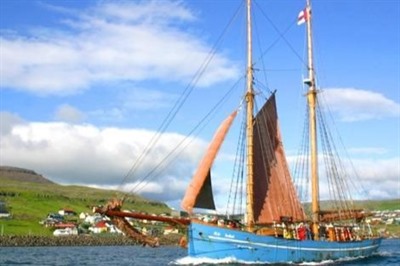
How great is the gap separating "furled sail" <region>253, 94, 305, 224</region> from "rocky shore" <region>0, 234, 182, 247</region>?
58564mm

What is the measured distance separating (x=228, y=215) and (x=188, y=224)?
19.0 ft

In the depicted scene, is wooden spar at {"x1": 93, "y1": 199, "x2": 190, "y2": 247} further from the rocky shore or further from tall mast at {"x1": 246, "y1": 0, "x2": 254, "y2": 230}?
the rocky shore

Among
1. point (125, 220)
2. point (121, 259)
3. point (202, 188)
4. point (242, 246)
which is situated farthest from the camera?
point (121, 259)

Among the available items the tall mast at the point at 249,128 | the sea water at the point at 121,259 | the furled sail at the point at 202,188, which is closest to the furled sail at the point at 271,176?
the tall mast at the point at 249,128

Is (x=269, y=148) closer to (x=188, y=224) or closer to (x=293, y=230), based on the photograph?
(x=293, y=230)

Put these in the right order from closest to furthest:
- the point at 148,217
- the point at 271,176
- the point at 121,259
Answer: the point at 148,217, the point at 271,176, the point at 121,259

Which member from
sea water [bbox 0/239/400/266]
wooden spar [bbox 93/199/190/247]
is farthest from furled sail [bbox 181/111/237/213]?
sea water [bbox 0/239/400/266]

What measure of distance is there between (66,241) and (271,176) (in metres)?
94.1

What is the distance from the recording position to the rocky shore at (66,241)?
135 m

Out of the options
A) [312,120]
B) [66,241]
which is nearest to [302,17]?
[312,120]

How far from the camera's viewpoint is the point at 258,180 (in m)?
62.7

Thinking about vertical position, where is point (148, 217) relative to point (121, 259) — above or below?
above

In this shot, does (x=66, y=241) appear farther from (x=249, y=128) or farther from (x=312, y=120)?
(x=249, y=128)

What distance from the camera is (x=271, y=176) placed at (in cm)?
6444
